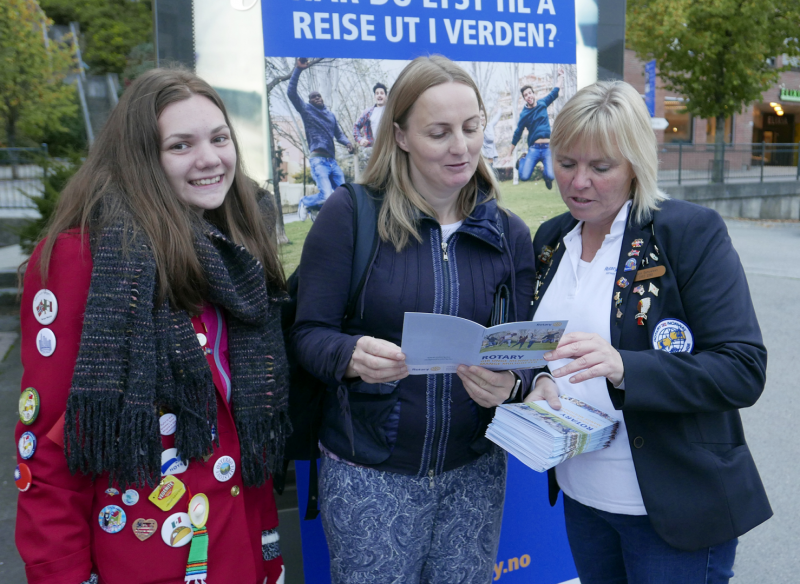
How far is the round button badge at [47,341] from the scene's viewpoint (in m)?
1.44

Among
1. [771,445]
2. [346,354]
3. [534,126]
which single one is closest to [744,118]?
[771,445]

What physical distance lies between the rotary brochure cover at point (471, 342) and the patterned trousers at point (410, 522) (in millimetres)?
440

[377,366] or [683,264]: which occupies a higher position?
[683,264]

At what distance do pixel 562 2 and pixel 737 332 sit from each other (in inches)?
75.8

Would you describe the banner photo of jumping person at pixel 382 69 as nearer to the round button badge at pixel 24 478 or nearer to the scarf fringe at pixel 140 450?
the scarf fringe at pixel 140 450

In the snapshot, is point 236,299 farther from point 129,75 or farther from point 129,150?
point 129,75

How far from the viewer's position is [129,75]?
424 inches

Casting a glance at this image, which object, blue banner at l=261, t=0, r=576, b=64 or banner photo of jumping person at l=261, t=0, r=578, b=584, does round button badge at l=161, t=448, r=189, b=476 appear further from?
blue banner at l=261, t=0, r=576, b=64

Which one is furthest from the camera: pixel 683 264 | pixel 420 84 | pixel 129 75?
pixel 129 75

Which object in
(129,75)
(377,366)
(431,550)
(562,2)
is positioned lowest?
(431,550)

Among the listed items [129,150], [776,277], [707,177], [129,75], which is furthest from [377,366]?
[707,177]

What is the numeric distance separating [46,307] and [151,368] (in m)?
0.26

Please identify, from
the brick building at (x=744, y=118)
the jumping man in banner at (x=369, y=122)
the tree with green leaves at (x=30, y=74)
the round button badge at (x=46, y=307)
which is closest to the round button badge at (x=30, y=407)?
the round button badge at (x=46, y=307)

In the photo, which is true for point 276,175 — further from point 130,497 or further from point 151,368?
point 130,497
